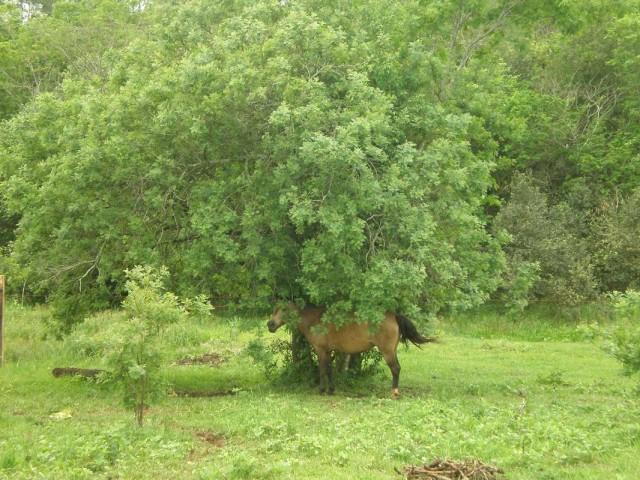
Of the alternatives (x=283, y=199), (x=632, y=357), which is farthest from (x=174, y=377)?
(x=632, y=357)

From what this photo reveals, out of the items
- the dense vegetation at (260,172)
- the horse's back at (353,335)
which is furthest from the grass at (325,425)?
the dense vegetation at (260,172)

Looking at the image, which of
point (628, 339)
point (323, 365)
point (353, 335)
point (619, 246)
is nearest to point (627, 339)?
point (628, 339)

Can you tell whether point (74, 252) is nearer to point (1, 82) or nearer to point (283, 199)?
point (283, 199)

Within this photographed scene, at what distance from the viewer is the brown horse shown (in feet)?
48.3

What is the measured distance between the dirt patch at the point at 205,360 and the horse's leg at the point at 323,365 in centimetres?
486

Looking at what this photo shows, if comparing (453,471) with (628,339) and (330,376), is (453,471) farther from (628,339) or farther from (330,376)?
(330,376)

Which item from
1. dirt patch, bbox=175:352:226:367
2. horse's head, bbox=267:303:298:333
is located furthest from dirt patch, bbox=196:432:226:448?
dirt patch, bbox=175:352:226:367

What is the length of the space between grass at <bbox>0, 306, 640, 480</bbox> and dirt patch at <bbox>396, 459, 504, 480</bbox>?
0.30 m

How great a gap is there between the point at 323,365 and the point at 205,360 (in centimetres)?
589

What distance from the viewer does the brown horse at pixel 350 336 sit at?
14719mm

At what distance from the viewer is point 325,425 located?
37.3 feet

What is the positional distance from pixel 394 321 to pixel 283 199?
3609 mm

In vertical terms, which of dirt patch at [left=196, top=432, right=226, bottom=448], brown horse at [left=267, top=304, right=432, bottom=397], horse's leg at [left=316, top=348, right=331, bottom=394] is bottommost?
dirt patch at [left=196, top=432, right=226, bottom=448]

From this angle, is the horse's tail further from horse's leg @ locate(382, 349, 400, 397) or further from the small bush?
the small bush
